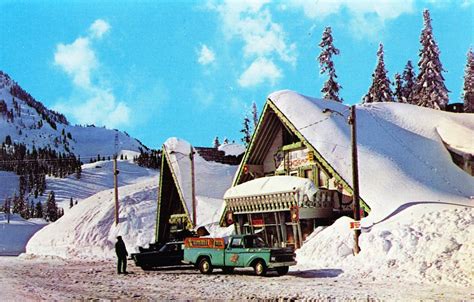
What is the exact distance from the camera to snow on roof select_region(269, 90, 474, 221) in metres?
28.7

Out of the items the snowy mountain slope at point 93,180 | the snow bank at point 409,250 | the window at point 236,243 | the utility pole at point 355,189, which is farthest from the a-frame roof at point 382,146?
the snowy mountain slope at point 93,180

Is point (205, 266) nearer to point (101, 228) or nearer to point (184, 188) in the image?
point (184, 188)

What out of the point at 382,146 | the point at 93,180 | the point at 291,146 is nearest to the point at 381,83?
the point at 291,146

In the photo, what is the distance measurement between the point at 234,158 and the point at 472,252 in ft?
117

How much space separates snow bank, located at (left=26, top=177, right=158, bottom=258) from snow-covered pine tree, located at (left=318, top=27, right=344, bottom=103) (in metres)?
22.9

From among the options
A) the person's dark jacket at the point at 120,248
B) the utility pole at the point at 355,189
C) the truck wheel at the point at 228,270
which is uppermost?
the utility pole at the point at 355,189

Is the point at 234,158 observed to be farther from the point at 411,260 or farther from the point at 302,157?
the point at 411,260

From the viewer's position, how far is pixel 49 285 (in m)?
20.8

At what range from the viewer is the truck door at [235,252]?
928 inches

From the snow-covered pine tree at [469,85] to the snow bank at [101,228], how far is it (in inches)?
1402

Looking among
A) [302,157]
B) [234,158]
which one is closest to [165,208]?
[234,158]

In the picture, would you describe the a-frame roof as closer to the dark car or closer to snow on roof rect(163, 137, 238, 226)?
snow on roof rect(163, 137, 238, 226)

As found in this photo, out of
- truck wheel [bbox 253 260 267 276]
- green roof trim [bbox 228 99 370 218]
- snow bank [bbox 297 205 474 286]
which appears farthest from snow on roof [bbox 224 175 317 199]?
truck wheel [bbox 253 260 267 276]

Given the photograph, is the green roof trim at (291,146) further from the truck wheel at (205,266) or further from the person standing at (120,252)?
the person standing at (120,252)
